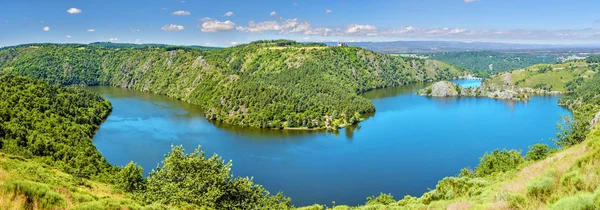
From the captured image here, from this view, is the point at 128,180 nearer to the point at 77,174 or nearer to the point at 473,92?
the point at 77,174

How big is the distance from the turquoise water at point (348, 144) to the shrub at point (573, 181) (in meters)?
40.9

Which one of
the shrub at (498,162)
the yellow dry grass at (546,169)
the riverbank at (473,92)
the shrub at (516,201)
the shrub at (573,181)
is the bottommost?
the riverbank at (473,92)

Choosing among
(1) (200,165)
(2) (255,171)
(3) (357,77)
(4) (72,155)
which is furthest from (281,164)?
(3) (357,77)

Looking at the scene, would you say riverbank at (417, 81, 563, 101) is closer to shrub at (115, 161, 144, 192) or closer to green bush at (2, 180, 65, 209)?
shrub at (115, 161, 144, 192)

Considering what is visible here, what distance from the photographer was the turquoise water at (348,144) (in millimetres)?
59562

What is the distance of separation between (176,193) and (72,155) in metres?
34.8

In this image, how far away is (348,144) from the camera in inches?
3236

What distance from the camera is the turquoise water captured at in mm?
59562

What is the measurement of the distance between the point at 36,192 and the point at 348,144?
7339 cm

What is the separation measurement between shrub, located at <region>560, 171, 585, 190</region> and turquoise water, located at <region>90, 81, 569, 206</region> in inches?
1608

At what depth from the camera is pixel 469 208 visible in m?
15.3

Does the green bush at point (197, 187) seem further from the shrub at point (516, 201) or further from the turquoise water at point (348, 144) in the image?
the shrub at point (516, 201)

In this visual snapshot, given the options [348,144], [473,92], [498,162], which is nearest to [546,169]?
[498,162]

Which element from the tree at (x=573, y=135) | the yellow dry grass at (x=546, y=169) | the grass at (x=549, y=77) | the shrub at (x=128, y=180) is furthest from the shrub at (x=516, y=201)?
the grass at (x=549, y=77)
